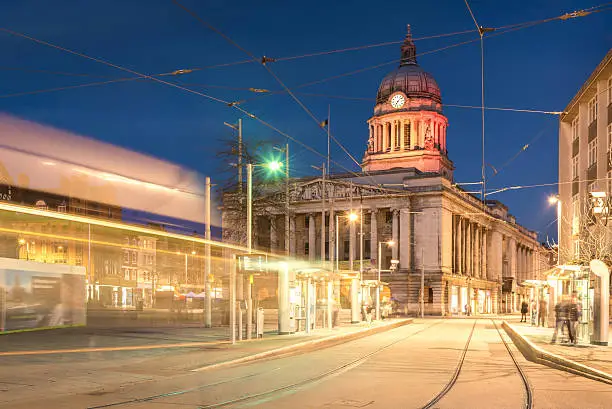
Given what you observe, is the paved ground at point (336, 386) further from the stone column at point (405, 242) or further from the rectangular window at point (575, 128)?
the stone column at point (405, 242)

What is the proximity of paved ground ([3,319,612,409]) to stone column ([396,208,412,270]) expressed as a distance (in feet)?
262

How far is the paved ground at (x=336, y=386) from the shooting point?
41.1ft

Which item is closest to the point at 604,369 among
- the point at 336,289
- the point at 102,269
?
the point at 336,289

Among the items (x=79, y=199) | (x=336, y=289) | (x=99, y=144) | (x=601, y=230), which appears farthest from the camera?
(x=336, y=289)

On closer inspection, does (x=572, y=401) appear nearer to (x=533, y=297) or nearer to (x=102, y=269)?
(x=533, y=297)

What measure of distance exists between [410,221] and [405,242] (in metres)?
2.99

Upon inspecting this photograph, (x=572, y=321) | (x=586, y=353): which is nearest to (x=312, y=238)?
(x=572, y=321)

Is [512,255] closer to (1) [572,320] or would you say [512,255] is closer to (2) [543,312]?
(2) [543,312]

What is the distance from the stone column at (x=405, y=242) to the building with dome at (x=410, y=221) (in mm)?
147

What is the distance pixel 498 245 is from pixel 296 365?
116 m

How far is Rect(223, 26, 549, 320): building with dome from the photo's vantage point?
100375 millimetres

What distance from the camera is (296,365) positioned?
63.9 feet

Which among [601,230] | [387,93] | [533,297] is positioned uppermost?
[387,93]

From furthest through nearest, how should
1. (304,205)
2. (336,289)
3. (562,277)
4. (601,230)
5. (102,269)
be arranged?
(304,205)
(102,269)
(336,289)
(601,230)
(562,277)
